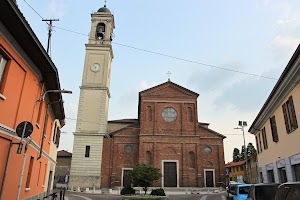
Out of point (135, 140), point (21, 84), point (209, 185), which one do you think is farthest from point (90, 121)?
point (21, 84)

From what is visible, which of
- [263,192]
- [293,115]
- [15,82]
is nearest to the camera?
[15,82]

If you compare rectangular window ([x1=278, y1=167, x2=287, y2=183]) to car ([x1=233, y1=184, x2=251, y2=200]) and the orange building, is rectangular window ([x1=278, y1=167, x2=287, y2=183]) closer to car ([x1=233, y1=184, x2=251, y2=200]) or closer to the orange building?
car ([x1=233, y1=184, x2=251, y2=200])

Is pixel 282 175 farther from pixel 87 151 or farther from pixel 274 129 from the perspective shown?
pixel 87 151

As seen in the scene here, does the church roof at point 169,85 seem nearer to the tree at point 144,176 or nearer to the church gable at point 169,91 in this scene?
the church gable at point 169,91

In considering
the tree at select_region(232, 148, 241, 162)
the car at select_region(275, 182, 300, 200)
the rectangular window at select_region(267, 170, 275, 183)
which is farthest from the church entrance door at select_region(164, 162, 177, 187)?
the tree at select_region(232, 148, 241, 162)

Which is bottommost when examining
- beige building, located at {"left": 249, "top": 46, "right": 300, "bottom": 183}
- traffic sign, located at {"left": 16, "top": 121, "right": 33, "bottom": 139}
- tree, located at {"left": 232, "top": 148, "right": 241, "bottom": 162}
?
traffic sign, located at {"left": 16, "top": 121, "right": 33, "bottom": 139}

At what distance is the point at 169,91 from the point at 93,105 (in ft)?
40.1

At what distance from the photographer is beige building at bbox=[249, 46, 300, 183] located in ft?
34.1

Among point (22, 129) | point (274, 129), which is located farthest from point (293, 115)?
point (22, 129)

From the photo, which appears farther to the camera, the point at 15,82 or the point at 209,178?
the point at 209,178

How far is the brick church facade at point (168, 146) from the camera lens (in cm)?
3500

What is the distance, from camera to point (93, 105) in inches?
1492

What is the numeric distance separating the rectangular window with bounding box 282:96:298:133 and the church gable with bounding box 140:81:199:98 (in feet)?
89.6

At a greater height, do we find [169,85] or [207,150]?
[169,85]
